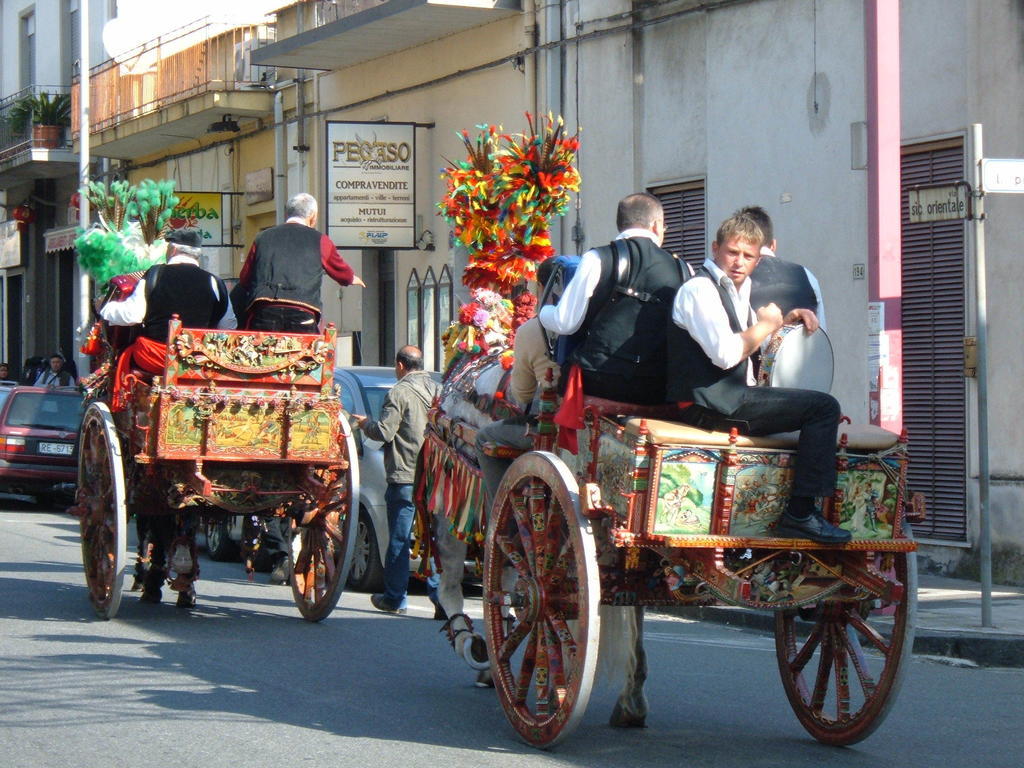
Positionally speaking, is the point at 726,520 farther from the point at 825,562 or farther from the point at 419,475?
the point at 419,475

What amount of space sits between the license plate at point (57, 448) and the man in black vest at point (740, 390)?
15.4 metres

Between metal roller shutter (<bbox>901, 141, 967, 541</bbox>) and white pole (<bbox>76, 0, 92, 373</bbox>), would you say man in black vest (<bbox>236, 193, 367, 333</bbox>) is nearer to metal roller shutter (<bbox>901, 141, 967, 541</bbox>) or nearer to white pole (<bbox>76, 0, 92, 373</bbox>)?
metal roller shutter (<bbox>901, 141, 967, 541</bbox>)

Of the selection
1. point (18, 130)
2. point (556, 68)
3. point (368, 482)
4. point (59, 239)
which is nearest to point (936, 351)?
point (368, 482)

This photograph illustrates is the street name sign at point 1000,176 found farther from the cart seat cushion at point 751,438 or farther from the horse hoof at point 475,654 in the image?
the horse hoof at point 475,654

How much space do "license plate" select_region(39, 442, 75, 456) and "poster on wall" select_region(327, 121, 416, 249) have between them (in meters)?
4.19

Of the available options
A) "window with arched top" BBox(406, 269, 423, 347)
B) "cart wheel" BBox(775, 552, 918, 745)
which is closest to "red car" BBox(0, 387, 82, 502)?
"window with arched top" BBox(406, 269, 423, 347)

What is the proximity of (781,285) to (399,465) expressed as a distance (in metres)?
4.86

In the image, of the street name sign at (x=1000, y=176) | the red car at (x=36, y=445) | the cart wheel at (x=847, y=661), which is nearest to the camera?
the cart wheel at (x=847, y=661)

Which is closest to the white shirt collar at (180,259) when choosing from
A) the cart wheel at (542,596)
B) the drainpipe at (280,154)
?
the cart wheel at (542,596)

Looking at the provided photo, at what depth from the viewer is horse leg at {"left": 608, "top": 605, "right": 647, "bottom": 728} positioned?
7.14m

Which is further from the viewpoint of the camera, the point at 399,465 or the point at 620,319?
the point at 399,465

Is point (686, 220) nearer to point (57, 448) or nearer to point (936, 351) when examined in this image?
point (936, 351)

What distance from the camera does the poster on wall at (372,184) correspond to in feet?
70.9

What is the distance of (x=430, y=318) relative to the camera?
2216 cm
